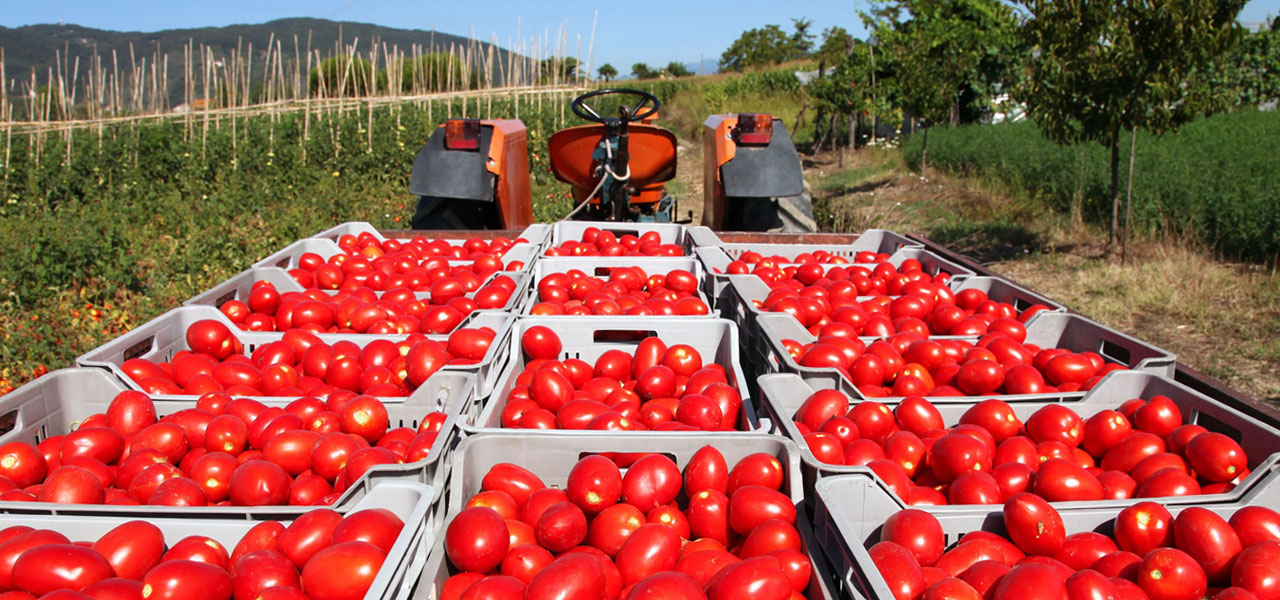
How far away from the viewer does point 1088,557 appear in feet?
6.01

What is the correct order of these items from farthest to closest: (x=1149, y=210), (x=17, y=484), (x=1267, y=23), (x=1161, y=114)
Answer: (x=1267, y=23) → (x=1149, y=210) → (x=1161, y=114) → (x=17, y=484)

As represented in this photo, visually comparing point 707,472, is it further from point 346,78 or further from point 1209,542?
point 346,78

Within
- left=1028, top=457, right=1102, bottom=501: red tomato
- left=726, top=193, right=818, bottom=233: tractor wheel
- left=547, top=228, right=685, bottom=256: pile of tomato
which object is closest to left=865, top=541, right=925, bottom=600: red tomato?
left=1028, top=457, right=1102, bottom=501: red tomato

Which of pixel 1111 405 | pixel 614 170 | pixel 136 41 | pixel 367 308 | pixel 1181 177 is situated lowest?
pixel 1111 405

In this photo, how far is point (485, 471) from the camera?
223 cm

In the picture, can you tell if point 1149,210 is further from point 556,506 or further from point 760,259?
point 556,506

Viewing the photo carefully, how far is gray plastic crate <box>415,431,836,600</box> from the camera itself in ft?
6.82

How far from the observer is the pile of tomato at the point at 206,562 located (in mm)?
1572

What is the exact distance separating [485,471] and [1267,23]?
12756 mm

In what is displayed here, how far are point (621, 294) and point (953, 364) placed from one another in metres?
1.63

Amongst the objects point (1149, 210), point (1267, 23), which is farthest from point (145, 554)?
point (1267, 23)

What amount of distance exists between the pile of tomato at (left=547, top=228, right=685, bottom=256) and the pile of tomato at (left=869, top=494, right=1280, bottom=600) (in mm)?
3184

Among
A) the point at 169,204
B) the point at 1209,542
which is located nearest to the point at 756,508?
the point at 1209,542

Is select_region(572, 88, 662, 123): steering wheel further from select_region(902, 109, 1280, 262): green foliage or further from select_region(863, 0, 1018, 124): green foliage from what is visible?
select_region(863, 0, 1018, 124): green foliage
